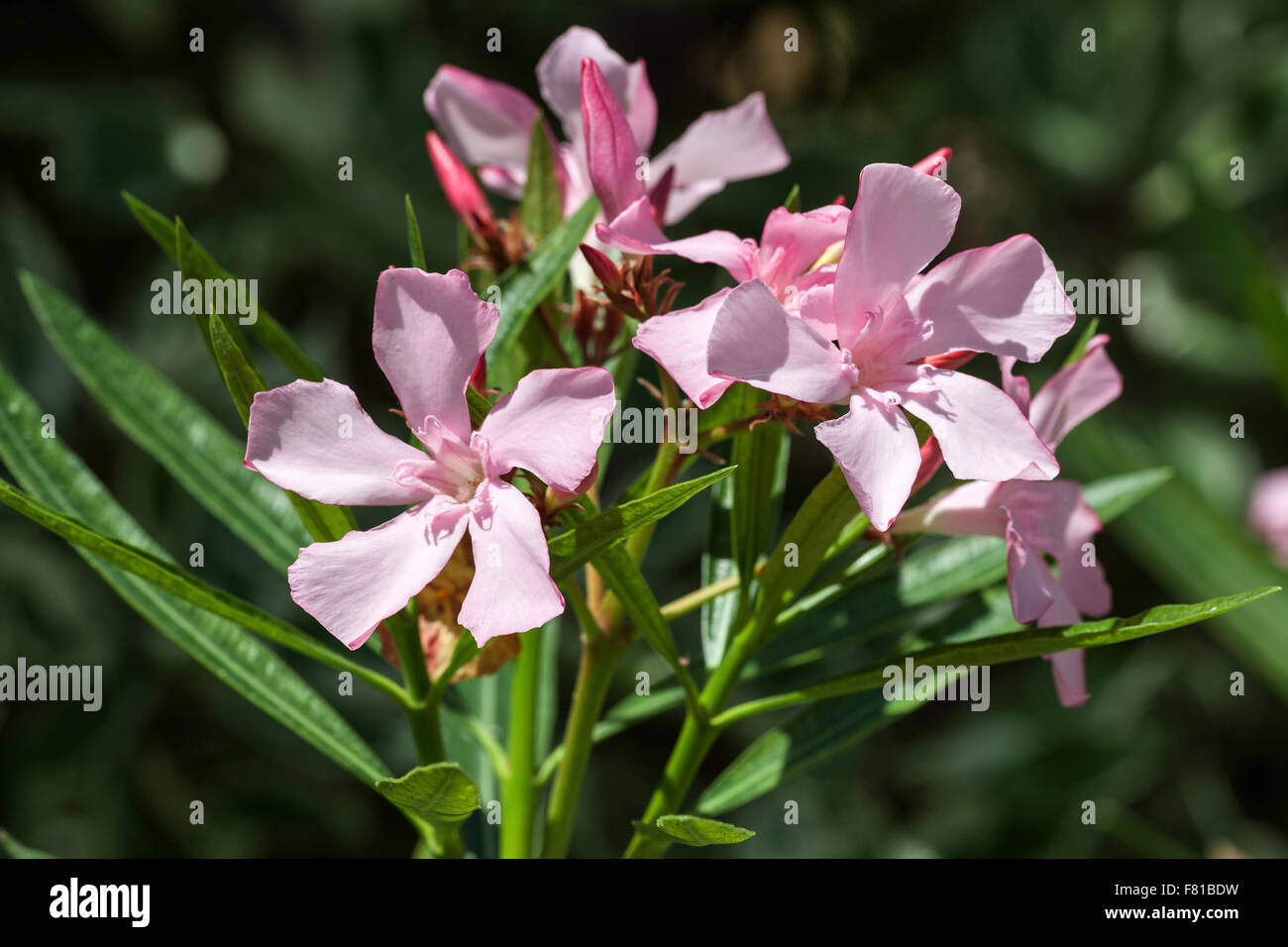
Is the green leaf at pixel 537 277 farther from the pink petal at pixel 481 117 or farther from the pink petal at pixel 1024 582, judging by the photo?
the pink petal at pixel 1024 582

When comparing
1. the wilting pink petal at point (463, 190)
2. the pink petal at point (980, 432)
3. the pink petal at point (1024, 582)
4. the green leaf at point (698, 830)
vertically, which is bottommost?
the green leaf at point (698, 830)

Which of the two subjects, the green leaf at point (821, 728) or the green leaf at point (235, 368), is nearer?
the green leaf at point (235, 368)

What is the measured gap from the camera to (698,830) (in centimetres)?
63

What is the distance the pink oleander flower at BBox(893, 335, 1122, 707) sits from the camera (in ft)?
2.30

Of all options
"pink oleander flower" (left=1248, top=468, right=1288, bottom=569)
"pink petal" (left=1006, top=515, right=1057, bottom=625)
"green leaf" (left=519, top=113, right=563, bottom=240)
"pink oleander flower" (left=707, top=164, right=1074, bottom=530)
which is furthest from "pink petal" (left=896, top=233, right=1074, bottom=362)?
"pink oleander flower" (left=1248, top=468, right=1288, bottom=569)

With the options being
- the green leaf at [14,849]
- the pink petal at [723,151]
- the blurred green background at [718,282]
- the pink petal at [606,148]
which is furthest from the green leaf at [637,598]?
the blurred green background at [718,282]

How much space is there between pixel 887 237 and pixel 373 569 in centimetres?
33

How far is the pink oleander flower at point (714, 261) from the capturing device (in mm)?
602

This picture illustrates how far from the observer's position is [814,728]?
0.87 m

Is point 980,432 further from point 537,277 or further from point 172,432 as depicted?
point 172,432

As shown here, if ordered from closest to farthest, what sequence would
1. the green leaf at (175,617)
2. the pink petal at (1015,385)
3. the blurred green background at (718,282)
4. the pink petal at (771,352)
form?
the pink petal at (771,352) → the pink petal at (1015,385) → the green leaf at (175,617) → the blurred green background at (718,282)

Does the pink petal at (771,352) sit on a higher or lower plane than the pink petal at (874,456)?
higher

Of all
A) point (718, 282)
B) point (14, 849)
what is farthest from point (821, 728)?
point (718, 282)

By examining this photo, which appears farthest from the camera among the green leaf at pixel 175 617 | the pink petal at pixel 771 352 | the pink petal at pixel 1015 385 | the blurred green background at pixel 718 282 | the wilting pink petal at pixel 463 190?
the blurred green background at pixel 718 282
